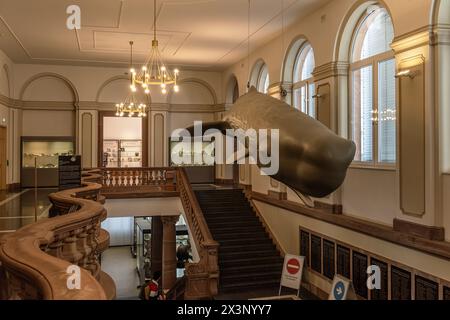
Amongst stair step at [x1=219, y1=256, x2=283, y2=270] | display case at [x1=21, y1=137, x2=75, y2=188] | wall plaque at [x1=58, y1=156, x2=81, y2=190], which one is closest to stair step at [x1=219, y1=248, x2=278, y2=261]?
stair step at [x1=219, y1=256, x2=283, y2=270]

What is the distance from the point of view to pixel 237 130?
4496 mm

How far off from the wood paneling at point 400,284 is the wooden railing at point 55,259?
5.01 metres

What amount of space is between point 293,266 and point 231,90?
9.41 metres

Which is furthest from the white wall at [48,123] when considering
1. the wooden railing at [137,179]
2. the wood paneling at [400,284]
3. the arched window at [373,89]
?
the wood paneling at [400,284]

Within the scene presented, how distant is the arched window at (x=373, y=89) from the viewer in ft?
24.4

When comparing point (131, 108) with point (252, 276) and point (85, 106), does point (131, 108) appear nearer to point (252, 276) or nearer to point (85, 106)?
point (85, 106)

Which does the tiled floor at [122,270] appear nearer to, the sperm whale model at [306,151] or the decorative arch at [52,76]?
the decorative arch at [52,76]

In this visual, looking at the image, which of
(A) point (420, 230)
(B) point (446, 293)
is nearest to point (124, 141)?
(A) point (420, 230)

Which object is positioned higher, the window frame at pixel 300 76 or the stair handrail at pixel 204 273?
the window frame at pixel 300 76

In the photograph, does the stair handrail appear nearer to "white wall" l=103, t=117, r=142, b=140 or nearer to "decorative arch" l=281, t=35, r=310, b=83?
"decorative arch" l=281, t=35, r=310, b=83

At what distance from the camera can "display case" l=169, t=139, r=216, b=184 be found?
16.5 meters

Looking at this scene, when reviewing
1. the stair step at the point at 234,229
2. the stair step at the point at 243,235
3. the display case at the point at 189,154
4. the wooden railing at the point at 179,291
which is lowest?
the wooden railing at the point at 179,291
